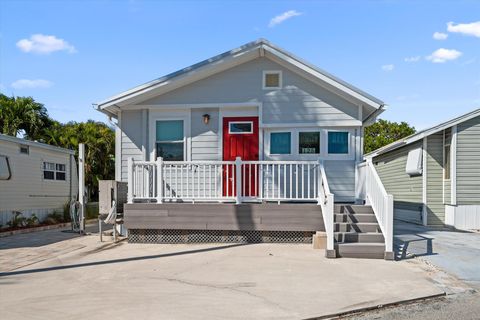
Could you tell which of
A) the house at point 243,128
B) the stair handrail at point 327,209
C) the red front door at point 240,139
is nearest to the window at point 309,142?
the house at point 243,128

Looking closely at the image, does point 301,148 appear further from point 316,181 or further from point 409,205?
point 409,205

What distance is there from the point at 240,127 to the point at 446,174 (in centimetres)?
707

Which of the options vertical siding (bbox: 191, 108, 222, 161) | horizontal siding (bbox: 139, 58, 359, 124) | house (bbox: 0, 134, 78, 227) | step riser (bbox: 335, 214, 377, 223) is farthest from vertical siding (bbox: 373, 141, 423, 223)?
house (bbox: 0, 134, 78, 227)

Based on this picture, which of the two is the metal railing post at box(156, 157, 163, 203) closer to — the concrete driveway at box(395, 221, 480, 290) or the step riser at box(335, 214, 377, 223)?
the step riser at box(335, 214, 377, 223)

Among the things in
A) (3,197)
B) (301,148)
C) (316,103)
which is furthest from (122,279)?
(3,197)

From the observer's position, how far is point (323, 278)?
233 inches

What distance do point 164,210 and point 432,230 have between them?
782 centimetres

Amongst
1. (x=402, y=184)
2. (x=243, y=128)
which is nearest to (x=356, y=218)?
(x=243, y=128)

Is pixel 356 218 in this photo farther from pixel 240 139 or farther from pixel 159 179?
pixel 159 179

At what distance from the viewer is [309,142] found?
10055mm

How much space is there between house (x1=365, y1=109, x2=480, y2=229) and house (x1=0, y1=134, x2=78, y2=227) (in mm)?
13114

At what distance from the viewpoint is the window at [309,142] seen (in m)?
10.0

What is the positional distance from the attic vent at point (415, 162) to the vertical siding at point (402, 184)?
198 millimetres

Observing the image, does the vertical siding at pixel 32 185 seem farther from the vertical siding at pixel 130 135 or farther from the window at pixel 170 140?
the window at pixel 170 140
